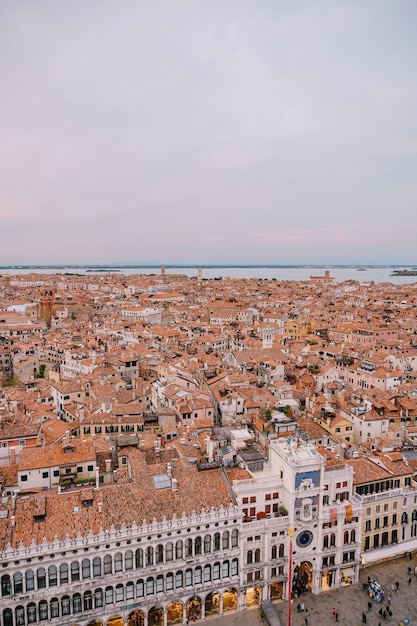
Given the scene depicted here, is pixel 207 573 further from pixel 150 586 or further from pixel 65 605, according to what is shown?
pixel 65 605

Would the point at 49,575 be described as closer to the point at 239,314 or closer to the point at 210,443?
the point at 210,443

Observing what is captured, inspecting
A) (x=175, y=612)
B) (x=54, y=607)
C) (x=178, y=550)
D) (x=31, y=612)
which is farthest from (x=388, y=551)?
(x=31, y=612)

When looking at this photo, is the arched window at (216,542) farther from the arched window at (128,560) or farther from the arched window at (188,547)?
the arched window at (128,560)

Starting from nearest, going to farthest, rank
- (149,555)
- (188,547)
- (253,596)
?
(149,555)
(188,547)
(253,596)

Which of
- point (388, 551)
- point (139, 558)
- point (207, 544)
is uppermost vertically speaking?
point (139, 558)

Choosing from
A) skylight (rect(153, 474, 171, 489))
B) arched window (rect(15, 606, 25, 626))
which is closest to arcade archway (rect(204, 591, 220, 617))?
skylight (rect(153, 474, 171, 489))

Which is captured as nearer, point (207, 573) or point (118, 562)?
point (118, 562)

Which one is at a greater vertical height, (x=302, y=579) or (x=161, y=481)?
(x=161, y=481)
